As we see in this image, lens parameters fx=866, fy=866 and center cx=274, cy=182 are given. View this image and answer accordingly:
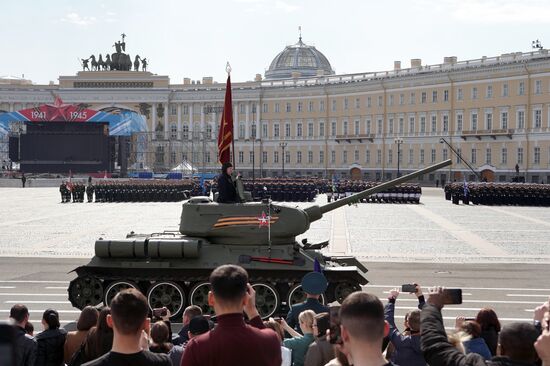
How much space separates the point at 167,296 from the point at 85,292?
4.89 feet

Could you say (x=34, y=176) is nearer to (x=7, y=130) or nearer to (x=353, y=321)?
(x=7, y=130)

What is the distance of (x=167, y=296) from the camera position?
51.8 ft

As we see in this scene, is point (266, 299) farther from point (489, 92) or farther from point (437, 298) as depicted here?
point (489, 92)

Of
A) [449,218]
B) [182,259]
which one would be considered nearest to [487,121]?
[449,218]

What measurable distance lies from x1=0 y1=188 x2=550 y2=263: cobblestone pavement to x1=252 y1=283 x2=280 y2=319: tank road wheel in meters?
9.74

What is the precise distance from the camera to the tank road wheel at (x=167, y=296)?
15.7 m

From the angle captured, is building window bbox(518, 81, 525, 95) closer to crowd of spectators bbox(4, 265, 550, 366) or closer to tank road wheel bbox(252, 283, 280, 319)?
tank road wheel bbox(252, 283, 280, 319)

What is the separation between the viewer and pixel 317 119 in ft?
344

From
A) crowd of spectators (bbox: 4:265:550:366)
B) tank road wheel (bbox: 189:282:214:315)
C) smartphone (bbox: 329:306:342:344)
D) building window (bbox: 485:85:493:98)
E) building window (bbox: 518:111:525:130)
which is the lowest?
tank road wheel (bbox: 189:282:214:315)

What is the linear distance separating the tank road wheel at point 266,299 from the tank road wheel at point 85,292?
286 centimetres

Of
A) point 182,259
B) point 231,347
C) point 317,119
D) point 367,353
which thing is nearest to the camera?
point 367,353

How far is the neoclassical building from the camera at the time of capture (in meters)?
80.1

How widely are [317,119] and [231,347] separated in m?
100

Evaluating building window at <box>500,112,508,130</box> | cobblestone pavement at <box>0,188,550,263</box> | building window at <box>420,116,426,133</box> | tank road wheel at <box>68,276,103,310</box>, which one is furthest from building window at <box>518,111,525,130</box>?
tank road wheel at <box>68,276,103,310</box>
